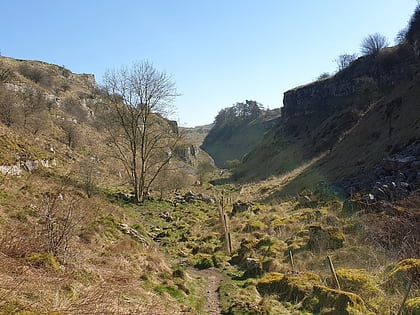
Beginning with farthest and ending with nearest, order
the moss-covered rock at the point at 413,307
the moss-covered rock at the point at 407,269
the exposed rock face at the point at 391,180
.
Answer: the exposed rock face at the point at 391,180 → the moss-covered rock at the point at 407,269 → the moss-covered rock at the point at 413,307

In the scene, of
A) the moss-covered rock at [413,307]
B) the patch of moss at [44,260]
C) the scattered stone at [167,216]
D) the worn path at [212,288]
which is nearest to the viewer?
the patch of moss at [44,260]

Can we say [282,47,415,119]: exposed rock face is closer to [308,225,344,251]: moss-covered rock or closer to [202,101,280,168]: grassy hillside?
[308,225,344,251]: moss-covered rock

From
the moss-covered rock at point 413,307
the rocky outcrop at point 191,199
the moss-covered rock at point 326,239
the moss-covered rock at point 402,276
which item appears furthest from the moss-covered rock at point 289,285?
the rocky outcrop at point 191,199

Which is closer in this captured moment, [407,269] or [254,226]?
[407,269]

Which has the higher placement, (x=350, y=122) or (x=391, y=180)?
(x=350, y=122)

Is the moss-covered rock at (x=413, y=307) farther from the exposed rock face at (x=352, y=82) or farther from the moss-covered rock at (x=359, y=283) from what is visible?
the exposed rock face at (x=352, y=82)

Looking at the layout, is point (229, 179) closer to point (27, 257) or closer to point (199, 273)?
point (199, 273)

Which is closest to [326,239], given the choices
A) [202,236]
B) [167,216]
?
[202,236]

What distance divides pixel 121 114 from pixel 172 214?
27.6 feet

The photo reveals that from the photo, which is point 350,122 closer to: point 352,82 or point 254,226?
point 352,82

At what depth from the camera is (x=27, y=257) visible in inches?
234

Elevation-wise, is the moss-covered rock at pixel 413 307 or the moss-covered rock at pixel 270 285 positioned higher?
the moss-covered rock at pixel 413 307

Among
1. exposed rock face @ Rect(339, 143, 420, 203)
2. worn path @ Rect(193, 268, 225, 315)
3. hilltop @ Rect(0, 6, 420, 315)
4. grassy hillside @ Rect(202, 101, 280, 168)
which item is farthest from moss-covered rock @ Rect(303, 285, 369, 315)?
grassy hillside @ Rect(202, 101, 280, 168)

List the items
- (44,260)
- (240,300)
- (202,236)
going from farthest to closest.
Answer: (202,236) < (240,300) < (44,260)
